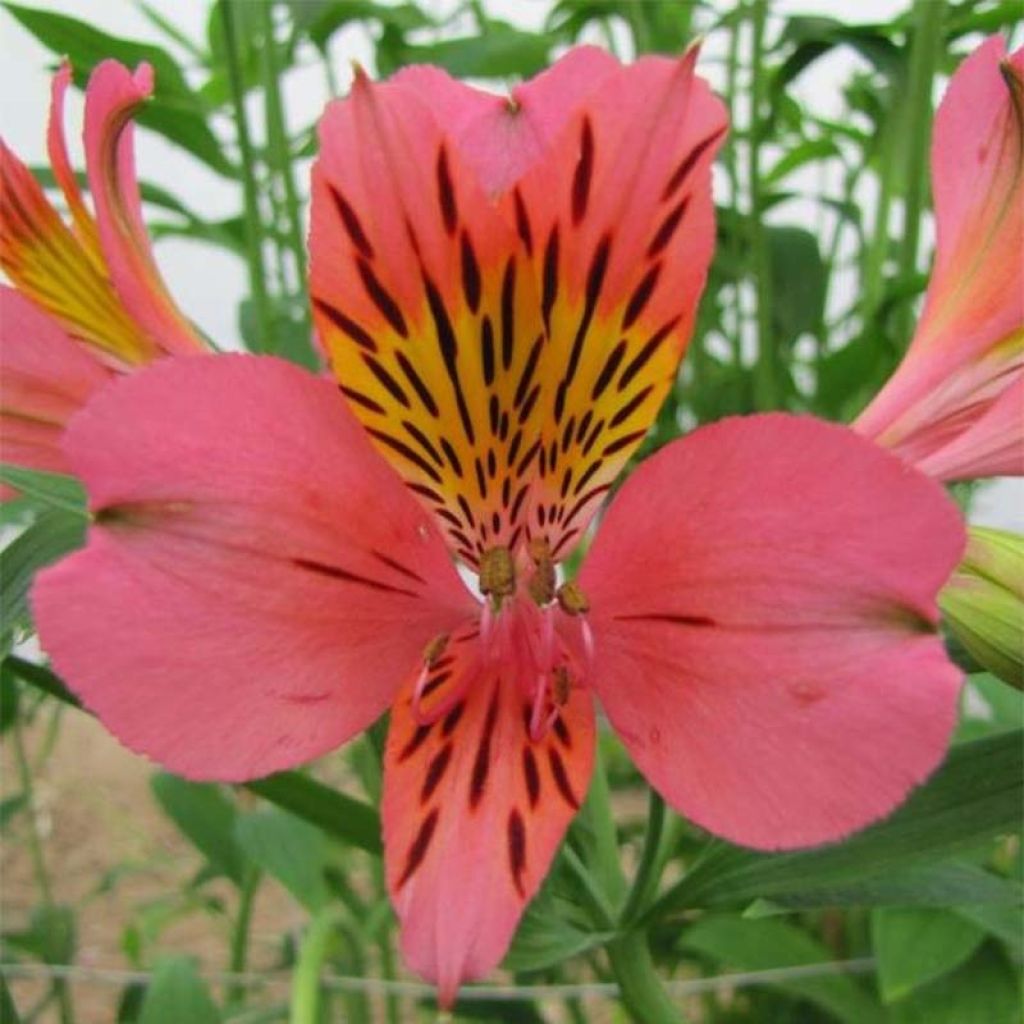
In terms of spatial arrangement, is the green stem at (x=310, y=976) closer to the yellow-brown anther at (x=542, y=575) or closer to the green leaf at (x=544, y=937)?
the green leaf at (x=544, y=937)

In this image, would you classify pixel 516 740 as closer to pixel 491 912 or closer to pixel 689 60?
pixel 491 912

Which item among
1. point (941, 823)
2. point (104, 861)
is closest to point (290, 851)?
point (941, 823)

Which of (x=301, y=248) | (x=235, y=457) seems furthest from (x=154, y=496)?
(x=301, y=248)

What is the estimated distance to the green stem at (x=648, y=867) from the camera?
50 cm

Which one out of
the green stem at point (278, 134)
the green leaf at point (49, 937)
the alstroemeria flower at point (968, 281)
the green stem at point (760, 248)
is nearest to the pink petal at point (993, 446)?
the alstroemeria flower at point (968, 281)

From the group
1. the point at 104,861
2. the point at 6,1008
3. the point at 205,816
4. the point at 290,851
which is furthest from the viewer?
the point at 104,861

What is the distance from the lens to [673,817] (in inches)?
25.3

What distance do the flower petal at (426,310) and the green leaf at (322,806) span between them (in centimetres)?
16

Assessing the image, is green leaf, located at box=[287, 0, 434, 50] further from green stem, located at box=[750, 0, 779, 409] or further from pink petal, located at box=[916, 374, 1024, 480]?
pink petal, located at box=[916, 374, 1024, 480]

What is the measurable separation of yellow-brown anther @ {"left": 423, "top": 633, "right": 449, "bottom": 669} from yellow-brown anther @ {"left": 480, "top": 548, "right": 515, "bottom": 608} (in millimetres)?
17

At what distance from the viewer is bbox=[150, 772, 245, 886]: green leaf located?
92 centimetres

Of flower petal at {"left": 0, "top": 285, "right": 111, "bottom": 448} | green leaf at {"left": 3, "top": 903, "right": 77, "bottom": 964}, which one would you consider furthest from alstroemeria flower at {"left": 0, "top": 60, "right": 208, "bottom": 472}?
green leaf at {"left": 3, "top": 903, "right": 77, "bottom": 964}

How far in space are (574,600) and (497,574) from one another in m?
0.03

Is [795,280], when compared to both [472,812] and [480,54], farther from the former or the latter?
[472,812]
